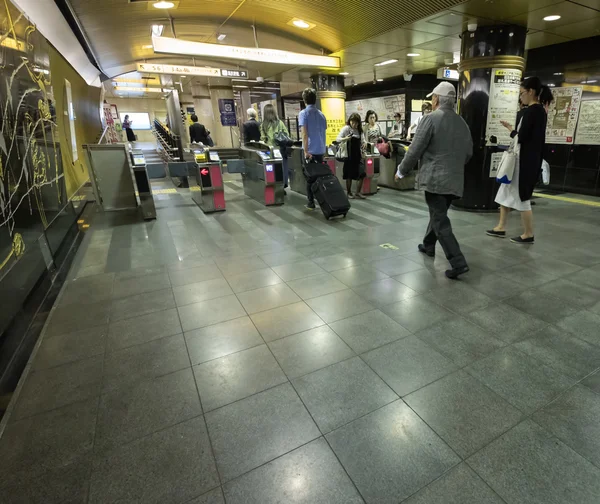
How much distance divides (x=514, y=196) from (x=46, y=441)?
4418 millimetres

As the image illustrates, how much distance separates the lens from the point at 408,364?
196cm

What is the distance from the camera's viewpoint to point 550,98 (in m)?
3.38

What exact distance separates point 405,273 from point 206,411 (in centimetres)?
215

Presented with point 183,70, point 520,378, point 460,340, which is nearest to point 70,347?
point 460,340

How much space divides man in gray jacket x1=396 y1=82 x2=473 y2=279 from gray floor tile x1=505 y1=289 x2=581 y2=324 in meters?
0.49

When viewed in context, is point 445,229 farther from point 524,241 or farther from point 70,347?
point 70,347

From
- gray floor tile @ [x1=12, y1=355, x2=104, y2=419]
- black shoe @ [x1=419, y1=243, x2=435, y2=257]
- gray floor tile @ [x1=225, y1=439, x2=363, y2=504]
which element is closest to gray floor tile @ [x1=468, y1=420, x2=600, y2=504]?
gray floor tile @ [x1=225, y1=439, x2=363, y2=504]

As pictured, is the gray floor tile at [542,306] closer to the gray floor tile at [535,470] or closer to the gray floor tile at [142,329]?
A: the gray floor tile at [535,470]

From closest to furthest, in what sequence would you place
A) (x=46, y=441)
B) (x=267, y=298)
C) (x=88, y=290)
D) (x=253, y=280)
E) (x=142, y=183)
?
(x=46, y=441) → (x=267, y=298) → (x=88, y=290) → (x=253, y=280) → (x=142, y=183)

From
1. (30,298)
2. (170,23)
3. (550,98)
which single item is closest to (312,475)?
(30,298)

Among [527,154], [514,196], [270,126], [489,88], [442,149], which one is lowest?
[514,196]

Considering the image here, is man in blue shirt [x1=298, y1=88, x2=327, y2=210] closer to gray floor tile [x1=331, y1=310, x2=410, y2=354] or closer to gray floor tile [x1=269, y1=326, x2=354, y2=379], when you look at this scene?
gray floor tile [x1=331, y1=310, x2=410, y2=354]

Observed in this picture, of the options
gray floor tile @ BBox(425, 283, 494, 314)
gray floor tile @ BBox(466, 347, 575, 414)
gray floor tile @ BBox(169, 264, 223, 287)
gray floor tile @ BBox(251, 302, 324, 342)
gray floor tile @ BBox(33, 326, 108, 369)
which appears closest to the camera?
gray floor tile @ BBox(466, 347, 575, 414)

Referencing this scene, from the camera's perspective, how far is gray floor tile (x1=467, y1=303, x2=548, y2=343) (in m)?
2.20
